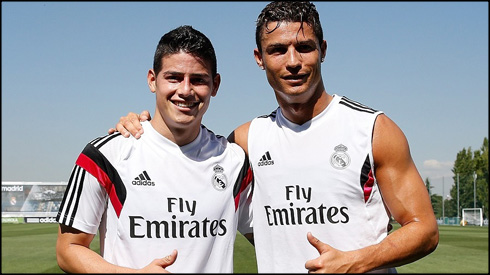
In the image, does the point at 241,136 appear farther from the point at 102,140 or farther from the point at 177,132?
the point at 102,140

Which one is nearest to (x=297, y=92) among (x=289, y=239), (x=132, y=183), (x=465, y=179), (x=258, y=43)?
(x=258, y=43)

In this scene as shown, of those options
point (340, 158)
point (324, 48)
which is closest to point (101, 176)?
point (340, 158)

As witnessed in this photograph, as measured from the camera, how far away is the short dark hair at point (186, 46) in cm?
376

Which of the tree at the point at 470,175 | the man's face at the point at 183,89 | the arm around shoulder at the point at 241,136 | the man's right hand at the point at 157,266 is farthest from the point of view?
the tree at the point at 470,175

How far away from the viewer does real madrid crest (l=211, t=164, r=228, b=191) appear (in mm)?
3838

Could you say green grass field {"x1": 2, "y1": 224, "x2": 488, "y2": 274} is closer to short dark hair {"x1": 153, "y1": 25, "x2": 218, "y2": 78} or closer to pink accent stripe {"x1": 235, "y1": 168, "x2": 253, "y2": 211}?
pink accent stripe {"x1": 235, "y1": 168, "x2": 253, "y2": 211}

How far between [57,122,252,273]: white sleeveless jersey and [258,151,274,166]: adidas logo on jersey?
375mm

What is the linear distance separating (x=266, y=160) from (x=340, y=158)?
61cm

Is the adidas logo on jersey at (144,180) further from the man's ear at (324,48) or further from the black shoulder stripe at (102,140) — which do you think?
the man's ear at (324,48)

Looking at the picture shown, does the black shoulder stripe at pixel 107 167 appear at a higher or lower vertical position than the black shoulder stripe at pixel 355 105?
lower

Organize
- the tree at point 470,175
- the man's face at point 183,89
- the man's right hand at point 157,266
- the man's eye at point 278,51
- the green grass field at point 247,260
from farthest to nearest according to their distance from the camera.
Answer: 1. the tree at point 470,175
2. the green grass field at point 247,260
3. the man's eye at point 278,51
4. the man's face at point 183,89
5. the man's right hand at point 157,266

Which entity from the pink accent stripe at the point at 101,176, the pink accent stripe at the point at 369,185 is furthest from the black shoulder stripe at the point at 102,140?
the pink accent stripe at the point at 369,185

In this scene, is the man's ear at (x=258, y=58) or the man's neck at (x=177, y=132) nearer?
the man's neck at (x=177, y=132)

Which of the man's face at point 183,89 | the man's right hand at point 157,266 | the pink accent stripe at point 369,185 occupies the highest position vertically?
the man's face at point 183,89
